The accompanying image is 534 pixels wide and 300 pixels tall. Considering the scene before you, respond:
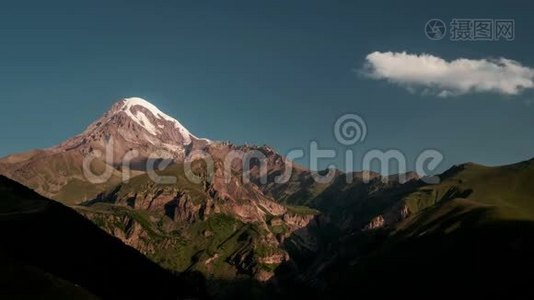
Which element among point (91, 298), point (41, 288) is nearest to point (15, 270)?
point (41, 288)

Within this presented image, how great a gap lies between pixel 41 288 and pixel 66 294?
5762mm

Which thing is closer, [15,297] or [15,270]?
[15,297]

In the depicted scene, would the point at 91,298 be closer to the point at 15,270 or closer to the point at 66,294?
the point at 66,294

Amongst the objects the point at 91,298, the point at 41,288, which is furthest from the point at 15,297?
the point at 91,298

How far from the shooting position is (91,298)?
6004 inches

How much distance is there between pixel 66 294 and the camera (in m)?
148

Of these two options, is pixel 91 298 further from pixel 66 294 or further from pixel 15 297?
pixel 15 297

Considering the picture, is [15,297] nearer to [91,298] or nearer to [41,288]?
[41,288]

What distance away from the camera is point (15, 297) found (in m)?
138

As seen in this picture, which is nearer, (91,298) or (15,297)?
(15,297)

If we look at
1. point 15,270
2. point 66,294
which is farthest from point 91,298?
point 15,270

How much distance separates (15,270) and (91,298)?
59.5ft

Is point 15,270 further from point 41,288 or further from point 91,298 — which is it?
point 91,298

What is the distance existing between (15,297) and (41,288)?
8.05 meters
